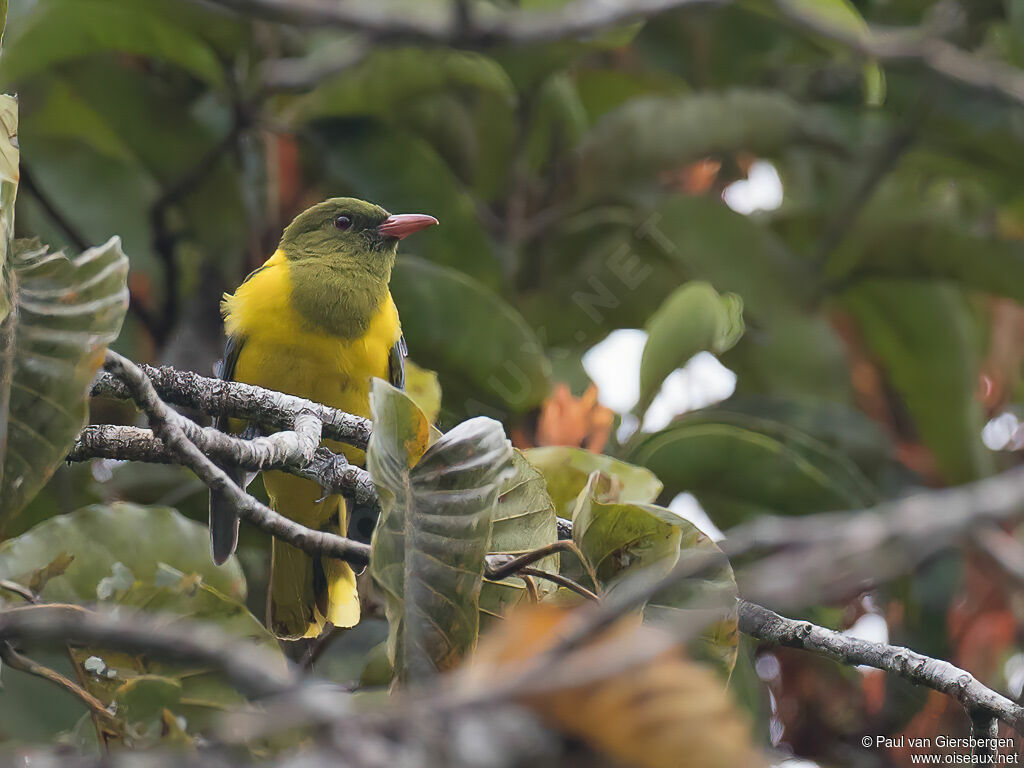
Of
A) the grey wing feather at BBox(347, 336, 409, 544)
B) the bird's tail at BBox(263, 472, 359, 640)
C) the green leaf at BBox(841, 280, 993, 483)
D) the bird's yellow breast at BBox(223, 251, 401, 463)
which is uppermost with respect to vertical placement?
the bird's yellow breast at BBox(223, 251, 401, 463)

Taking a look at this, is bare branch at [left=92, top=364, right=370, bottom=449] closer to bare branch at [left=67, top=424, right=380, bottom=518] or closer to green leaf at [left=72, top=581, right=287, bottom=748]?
bare branch at [left=67, top=424, right=380, bottom=518]

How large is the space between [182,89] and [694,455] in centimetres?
185

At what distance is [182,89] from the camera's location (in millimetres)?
3314

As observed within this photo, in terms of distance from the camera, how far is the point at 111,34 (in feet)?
9.07

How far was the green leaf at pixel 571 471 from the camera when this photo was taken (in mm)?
1937

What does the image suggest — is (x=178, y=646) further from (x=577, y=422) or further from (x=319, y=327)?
(x=319, y=327)

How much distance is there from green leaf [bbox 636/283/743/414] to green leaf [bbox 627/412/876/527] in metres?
0.13

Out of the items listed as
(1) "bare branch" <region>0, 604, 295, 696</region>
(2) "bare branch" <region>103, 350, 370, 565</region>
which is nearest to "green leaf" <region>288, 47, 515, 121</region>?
(2) "bare branch" <region>103, 350, 370, 565</region>

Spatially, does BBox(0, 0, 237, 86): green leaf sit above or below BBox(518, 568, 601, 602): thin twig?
above

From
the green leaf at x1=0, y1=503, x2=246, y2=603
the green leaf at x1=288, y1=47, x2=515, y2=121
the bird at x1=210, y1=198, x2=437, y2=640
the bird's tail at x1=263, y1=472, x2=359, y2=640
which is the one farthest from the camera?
the green leaf at x1=288, y1=47, x2=515, y2=121

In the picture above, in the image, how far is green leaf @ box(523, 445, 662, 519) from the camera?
194 cm

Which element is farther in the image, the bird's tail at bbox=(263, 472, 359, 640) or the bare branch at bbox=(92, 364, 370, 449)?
the bird's tail at bbox=(263, 472, 359, 640)

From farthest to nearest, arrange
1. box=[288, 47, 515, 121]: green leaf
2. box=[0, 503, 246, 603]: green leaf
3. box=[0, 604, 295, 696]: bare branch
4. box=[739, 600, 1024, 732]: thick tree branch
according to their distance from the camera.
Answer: box=[288, 47, 515, 121]: green leaf < box=[0, 503, 246, 603]: green leaf < box=[739, 600, 1024, 732]: thick tree branch < box=[0, 604, 295, 696]: bare branch

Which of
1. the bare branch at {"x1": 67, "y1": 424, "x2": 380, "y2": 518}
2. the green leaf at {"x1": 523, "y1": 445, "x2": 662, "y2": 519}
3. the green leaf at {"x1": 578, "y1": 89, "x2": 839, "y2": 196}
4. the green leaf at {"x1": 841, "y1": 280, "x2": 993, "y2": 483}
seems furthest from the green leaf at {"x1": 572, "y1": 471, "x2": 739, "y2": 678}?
the green leaf at {"x1": 841, "y1": 280, "x2": 993, "y2": 483}
